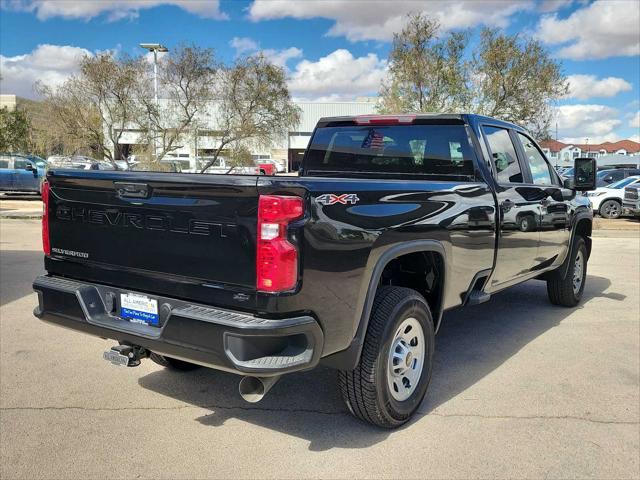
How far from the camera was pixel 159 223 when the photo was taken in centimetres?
305

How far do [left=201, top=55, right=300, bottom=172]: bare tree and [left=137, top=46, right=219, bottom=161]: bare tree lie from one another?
26.9 inches

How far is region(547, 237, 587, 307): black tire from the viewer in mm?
6488

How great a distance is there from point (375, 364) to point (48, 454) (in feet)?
6.27

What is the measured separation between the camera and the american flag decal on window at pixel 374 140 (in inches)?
196

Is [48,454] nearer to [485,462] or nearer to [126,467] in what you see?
[126,467]

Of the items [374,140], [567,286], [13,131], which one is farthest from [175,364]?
[13,131]

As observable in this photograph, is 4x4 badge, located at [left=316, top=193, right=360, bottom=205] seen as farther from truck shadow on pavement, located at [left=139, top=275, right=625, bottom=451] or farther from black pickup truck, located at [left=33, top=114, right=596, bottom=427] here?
truck shadow on pavement, located at [left=139, top=275, right=625, bottom=451]

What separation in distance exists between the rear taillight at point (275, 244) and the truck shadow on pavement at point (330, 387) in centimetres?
123

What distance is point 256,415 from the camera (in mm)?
3791

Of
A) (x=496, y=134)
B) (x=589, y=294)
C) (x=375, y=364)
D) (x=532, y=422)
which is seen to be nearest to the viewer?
(x=375, y=364)

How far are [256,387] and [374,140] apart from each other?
2706 millimetres

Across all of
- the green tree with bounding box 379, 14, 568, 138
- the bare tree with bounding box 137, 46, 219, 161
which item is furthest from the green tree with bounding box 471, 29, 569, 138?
the bare tree with bounding box 137, 46, 219, 161

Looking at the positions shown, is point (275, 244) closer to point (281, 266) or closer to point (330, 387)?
point (281, 266)

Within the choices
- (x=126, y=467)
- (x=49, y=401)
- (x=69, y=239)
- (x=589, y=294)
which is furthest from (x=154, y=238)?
(x=589, y=294)
